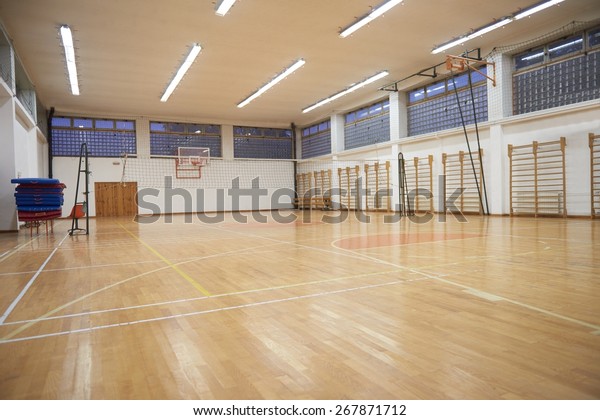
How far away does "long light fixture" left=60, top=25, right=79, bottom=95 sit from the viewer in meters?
10.3

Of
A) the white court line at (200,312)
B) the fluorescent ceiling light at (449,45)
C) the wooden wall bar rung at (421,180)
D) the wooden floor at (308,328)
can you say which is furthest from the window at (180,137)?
the white court line at (200,312)

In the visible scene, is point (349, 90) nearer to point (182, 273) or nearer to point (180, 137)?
point (180, 137)

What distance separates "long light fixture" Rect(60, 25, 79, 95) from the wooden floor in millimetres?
7952

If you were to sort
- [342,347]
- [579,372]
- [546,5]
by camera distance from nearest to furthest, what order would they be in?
[579,372] → [342,347] → [546,5]

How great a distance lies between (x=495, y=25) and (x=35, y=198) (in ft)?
41.3

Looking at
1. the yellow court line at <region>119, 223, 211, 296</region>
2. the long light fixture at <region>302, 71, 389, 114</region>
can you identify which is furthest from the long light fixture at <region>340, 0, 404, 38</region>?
the yellow court line at <region>119, 223, 211, 296</region>

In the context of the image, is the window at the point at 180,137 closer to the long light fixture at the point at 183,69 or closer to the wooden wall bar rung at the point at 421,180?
the long light fixture at the point at 183,69

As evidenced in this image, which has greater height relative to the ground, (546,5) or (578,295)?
(546,5)

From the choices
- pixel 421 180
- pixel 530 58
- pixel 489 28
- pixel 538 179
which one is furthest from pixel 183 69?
pixel 538 179

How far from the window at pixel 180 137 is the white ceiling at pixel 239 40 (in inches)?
140

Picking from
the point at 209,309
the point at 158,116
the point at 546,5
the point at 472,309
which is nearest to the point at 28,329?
the point at 209,309

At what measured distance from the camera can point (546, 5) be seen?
9.44 meters

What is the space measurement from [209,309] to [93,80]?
48.0 ft

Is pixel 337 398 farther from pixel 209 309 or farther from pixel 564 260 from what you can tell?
pixel 564 260
